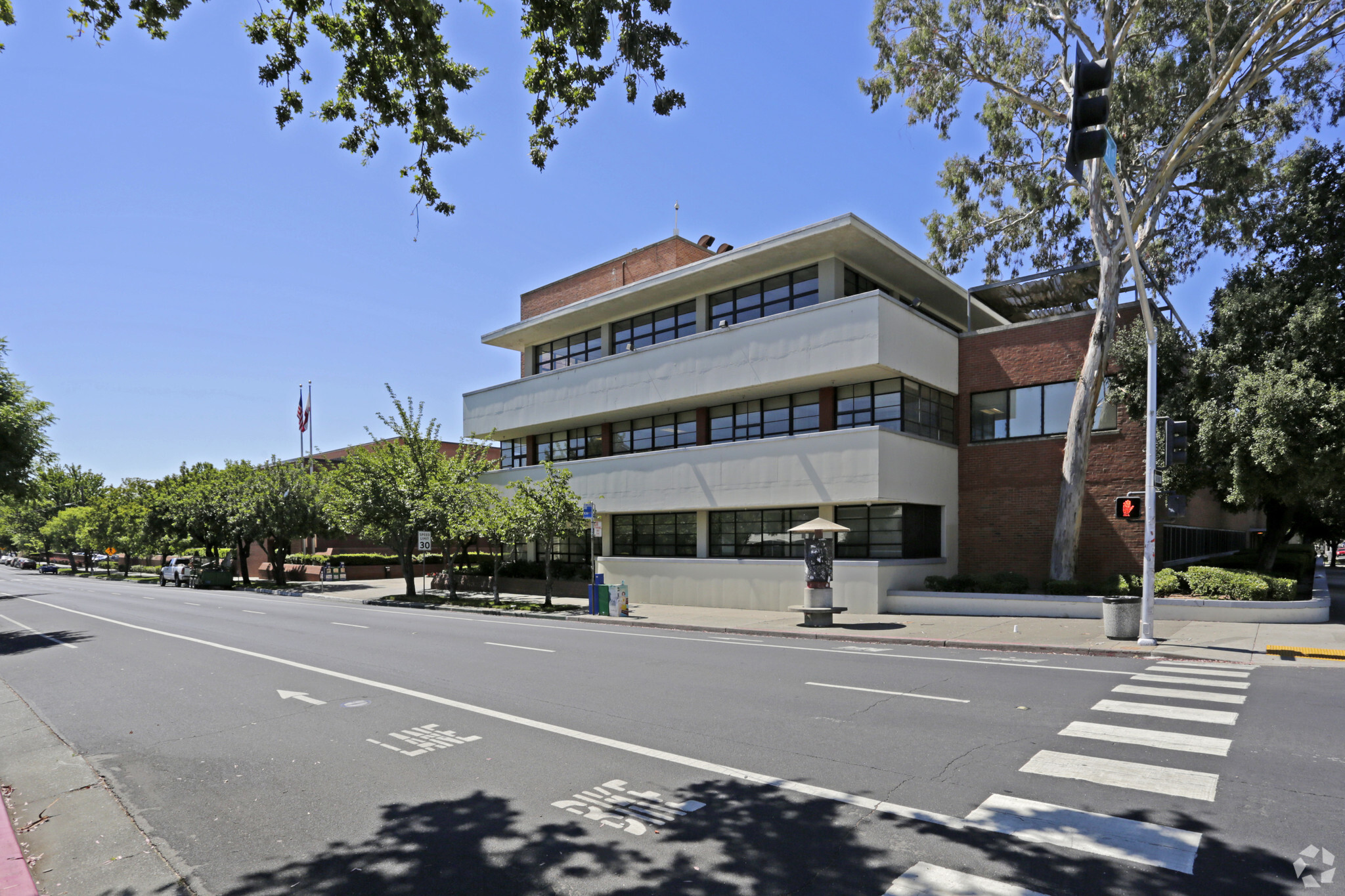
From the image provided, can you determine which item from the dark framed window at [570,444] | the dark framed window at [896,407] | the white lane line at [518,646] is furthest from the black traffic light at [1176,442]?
the dark framed window at [570,444]

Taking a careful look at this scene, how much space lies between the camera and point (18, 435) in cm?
2020

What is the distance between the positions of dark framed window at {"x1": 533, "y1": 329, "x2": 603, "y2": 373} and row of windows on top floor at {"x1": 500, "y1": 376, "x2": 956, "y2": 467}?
3431 mm

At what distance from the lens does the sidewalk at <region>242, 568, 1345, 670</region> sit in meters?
14.1

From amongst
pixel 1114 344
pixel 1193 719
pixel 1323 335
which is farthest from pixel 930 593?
pixel 1193 719

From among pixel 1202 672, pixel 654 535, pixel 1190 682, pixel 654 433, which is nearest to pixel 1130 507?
pixel 1202 672

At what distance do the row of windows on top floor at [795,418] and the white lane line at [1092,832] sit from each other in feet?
63.2

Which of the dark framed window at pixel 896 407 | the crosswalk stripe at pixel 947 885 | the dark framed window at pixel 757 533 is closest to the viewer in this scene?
the crosswalk stripe at pixel 947 885

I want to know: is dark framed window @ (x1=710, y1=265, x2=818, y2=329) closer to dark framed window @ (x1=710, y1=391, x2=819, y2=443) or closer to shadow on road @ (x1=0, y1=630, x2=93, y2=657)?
dark framed window @ (x1=710, y1=391, x2=819, y2=443)

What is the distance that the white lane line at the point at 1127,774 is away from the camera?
6.13 metres

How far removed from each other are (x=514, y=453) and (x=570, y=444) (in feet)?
16.3

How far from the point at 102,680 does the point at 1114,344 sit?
25.0 meters

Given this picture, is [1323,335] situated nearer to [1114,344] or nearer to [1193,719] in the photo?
[1114,344]

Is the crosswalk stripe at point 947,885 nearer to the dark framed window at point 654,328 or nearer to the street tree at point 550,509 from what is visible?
the street tree at point 550,509

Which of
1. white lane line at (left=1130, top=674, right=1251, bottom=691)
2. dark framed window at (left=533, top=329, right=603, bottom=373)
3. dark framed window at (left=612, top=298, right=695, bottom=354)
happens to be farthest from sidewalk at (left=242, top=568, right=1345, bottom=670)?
dark framed window at (left=533, top=329, right=603, bottom=373)
